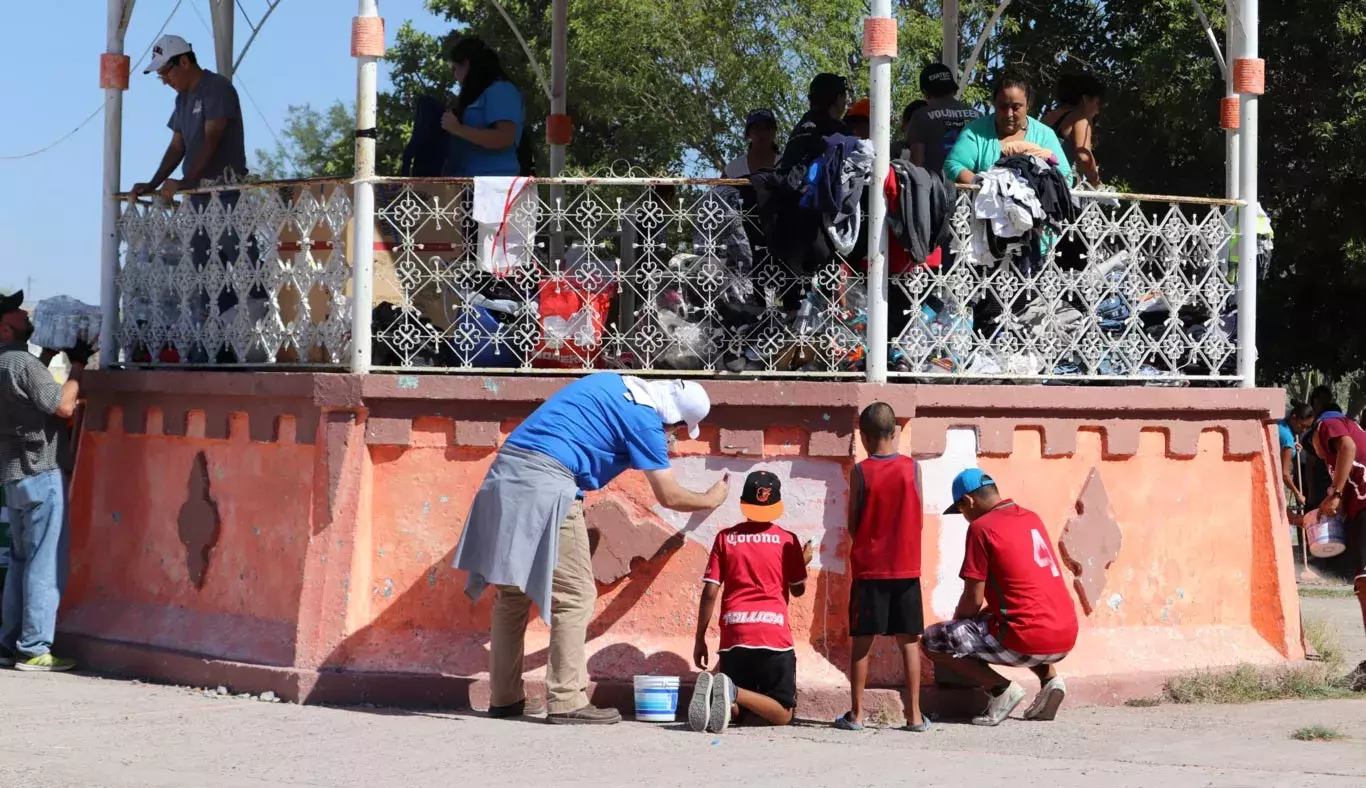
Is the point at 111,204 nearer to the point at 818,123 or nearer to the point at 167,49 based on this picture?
the point at 167,49

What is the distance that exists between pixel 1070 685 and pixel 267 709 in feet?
Result: 12.9

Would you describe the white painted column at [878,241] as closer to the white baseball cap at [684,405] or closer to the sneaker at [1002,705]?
the white baseball cap at [684,405]

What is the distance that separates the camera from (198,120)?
10430 millimetres

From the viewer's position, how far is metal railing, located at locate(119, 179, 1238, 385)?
8922mm

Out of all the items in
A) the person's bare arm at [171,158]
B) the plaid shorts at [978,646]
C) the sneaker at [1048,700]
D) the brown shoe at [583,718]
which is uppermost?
the person's bare arm at [171,158]

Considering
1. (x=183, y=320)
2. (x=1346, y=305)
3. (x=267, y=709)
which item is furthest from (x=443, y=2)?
(x=267, y=709)

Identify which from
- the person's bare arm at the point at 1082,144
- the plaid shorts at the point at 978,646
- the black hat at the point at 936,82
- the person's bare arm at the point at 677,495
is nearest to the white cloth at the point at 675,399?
the person's bare arm at the point at 677,495

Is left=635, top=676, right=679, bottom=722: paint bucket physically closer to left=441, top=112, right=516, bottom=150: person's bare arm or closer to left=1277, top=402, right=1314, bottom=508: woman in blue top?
left=441, top=112, right=516, bottom=150: person's bare arm

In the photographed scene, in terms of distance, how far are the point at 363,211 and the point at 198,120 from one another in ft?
6.51

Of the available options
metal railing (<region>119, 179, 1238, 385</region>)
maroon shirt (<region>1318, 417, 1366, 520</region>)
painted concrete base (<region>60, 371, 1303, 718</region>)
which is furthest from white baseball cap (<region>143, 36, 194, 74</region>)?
maroon shirt (<region>1318, 417, 1366, 520</region>)

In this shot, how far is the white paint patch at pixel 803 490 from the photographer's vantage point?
8703mm

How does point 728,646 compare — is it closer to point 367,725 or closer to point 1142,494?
point 367,725

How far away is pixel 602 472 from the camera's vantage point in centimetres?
821

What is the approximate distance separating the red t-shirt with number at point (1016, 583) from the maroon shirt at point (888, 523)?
283 millimetres
